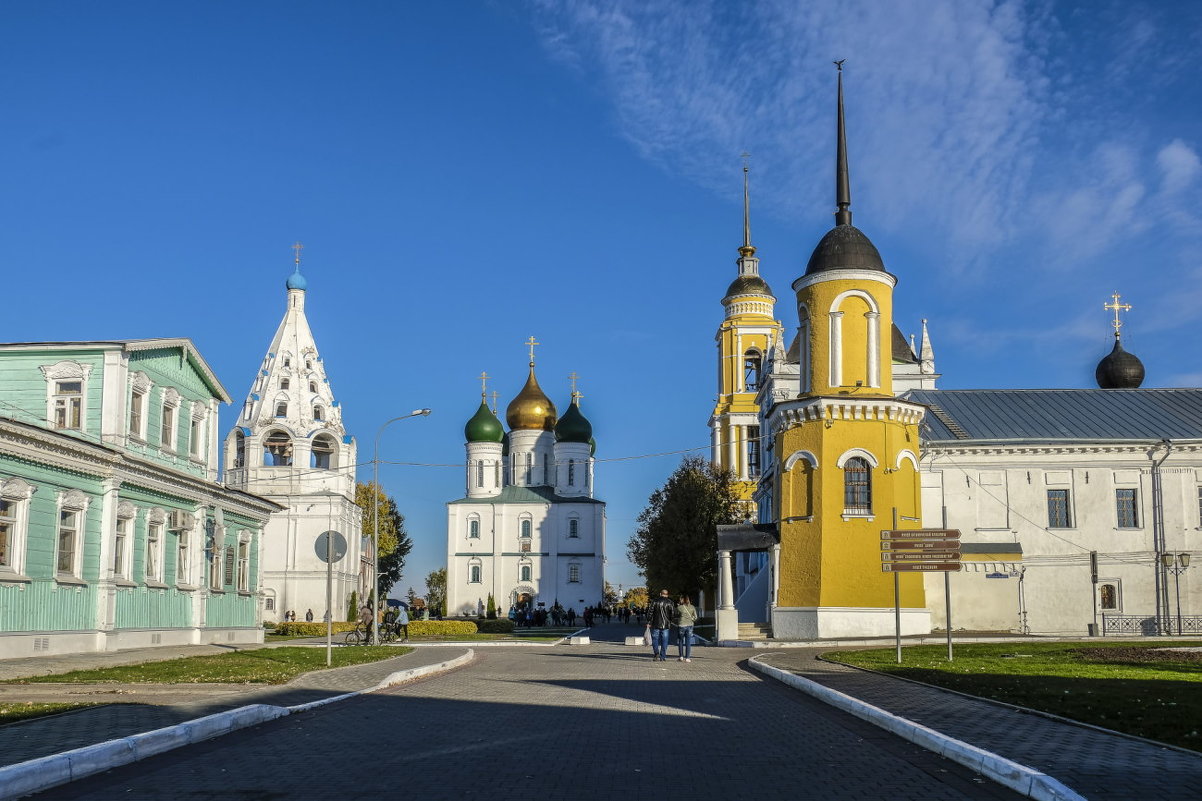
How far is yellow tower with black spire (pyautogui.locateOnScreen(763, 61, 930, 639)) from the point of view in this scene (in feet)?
120

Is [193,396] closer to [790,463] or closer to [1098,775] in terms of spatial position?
[790,463]

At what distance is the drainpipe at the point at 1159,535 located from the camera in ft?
138

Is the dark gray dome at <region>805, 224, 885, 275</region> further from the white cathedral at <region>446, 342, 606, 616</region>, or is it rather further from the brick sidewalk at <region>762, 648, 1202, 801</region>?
the white cathedral at <region>446, 342, 606, 616</region>

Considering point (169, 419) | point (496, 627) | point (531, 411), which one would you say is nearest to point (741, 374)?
point (496, 627)

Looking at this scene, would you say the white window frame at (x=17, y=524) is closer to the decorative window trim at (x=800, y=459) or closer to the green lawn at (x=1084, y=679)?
the green lawn at (x=1084, y=679)

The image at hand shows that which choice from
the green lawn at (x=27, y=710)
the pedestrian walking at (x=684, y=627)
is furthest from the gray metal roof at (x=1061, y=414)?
the green lawn at (x=27, y=710)

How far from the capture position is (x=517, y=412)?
9525cm

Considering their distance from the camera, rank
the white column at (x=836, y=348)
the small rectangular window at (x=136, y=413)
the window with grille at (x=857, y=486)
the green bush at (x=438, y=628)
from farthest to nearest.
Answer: the green bush at (x=438, y=628)
the white column at (x=836, y=348)
the window with grille at (x=857, y=486)
the small rectangular window at (x=136, y=413)

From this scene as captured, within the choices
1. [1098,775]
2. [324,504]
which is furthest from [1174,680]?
[324,504]

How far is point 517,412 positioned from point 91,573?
68.9m

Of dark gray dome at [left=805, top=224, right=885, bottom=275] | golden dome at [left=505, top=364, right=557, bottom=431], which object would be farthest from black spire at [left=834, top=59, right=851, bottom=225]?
golden dome at [left=505, top=364, right=557, bottom=431]

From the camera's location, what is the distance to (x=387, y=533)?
8075cm

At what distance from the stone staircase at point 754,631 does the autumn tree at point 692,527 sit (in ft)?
51.7

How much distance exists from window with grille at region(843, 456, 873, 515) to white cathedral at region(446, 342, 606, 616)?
5070cm
